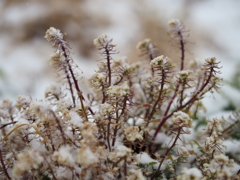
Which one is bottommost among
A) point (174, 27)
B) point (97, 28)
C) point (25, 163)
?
point (25, 163)

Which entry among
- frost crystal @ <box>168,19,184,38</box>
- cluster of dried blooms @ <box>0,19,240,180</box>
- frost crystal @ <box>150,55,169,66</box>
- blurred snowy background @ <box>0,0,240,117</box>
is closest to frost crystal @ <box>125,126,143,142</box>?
cluster of dried blooms @ <box>0,19,240,180</box>

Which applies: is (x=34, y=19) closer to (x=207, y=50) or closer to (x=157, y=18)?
(x=157, y=18)

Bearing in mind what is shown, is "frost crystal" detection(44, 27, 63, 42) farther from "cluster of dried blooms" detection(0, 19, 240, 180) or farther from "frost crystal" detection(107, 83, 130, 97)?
"frost crystal" detection(107, 83, 130, 97)

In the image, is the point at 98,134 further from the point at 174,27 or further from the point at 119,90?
the point at 174,27

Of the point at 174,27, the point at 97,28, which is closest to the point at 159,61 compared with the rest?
the point at 174,27

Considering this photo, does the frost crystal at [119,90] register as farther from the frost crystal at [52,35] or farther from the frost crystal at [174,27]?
the frost crystal at [174,27]

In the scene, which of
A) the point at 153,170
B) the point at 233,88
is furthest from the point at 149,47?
the point at 233,88

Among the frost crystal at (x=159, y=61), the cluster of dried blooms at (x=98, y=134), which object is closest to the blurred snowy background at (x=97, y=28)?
the cluster of dried blooms at (x=98, y=134)

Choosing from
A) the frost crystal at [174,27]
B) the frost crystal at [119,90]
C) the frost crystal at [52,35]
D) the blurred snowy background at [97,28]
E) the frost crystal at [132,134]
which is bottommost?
the frost crystal at [132,134]
